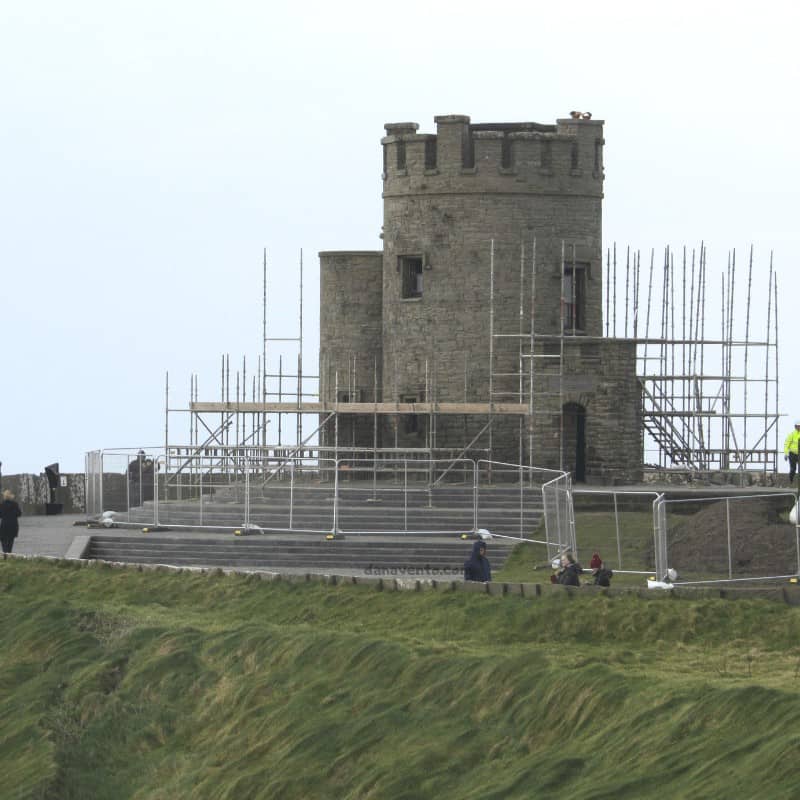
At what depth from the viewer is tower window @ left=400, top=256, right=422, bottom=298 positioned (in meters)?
41.9

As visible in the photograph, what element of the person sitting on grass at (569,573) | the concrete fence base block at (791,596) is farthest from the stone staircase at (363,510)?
the concrete fence base block at (791,596)

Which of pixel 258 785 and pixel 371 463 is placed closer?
pixel 258 785

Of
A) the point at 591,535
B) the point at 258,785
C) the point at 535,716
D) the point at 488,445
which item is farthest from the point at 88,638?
the point at 488,445

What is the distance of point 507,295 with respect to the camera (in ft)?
134

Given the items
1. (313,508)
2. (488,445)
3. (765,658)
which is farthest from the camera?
Result: (488,445)

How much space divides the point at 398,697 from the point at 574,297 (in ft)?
77.2

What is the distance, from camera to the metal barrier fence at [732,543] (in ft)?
82.2

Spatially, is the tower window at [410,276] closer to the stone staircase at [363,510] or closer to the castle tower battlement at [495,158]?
the castle tower battlement at [495,158]

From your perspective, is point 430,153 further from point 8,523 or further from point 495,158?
point 8,523

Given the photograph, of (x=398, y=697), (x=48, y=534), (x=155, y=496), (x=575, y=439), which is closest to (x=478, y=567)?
(x=398, y=697)

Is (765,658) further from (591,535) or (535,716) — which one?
(591,535)

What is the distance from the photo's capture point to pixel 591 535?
106 feet

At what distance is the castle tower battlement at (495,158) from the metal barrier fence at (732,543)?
12.7 meters

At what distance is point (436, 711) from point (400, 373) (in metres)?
23.5
